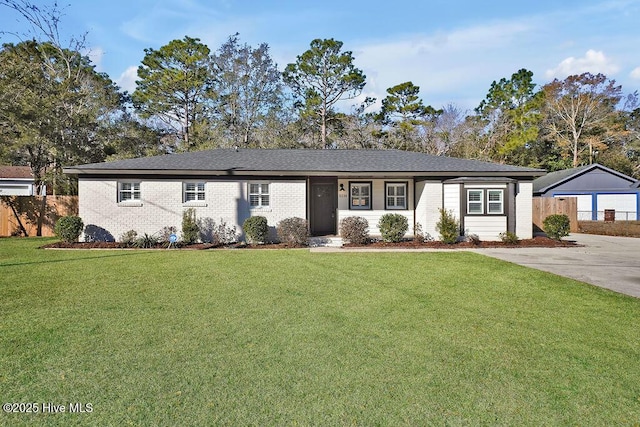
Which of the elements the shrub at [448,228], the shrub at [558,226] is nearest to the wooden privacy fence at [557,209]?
the shrub at [558,226]

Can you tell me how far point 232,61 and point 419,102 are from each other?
15.5m

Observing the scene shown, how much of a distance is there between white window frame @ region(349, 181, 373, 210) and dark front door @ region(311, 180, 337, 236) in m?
0.81

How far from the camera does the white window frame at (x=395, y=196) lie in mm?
16406

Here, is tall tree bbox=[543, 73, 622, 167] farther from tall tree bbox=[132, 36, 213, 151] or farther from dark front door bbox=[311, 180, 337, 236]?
tall tree bbox=[132, 36, 213, 151]

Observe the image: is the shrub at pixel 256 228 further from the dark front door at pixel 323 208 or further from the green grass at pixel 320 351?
the green grass at pixel 320 351

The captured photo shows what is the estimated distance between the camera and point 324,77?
30688 mm

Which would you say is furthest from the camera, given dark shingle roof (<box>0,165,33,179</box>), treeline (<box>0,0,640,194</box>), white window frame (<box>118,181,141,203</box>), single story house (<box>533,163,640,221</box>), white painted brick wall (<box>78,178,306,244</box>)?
dark shingle roof (<box>0,165,33,179</box>)

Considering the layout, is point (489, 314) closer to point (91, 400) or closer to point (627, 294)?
point (627, 294)

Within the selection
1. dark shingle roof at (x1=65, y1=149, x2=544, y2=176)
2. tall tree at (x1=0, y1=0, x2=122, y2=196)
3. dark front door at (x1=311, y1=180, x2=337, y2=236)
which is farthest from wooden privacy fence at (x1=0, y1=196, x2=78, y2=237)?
dark front door at (x1=311, y1=180, x2=337, y2=236)

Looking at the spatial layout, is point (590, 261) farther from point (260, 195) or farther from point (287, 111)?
point (287, 111)

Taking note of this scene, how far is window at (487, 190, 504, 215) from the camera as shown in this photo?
1518 cm

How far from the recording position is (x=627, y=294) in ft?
22.5

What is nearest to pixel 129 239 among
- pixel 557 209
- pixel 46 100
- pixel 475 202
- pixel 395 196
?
pixel 46 100

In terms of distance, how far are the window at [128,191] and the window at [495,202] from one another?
13.9m
